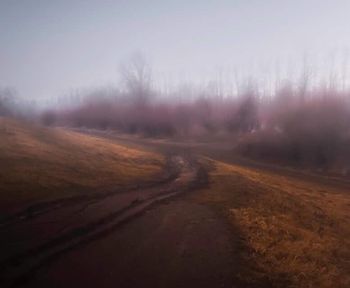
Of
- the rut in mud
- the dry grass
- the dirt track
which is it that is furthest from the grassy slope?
the dry grass

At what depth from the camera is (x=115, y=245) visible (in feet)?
71.3

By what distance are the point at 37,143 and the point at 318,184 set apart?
117 feet

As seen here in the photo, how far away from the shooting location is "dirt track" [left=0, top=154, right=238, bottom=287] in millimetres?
18094

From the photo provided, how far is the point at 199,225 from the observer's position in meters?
26.0

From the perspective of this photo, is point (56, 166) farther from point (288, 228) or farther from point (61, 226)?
point (288, 228)

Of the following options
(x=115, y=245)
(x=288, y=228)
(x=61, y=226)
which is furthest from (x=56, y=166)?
(x=288, y=228)

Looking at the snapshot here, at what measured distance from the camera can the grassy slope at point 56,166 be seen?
29.6 m

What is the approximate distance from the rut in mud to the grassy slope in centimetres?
226

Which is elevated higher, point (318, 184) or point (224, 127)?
point (224, 127)

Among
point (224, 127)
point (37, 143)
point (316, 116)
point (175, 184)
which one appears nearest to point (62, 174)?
point (175, 184)

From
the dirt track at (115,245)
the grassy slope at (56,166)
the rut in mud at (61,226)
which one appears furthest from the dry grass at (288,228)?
the grassy slope at (56,166)

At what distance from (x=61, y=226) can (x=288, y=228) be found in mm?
15403

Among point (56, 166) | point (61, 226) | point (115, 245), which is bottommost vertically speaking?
point (115, 245)

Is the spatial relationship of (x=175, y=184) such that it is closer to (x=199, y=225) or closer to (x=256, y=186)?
(x=256, y=186)
